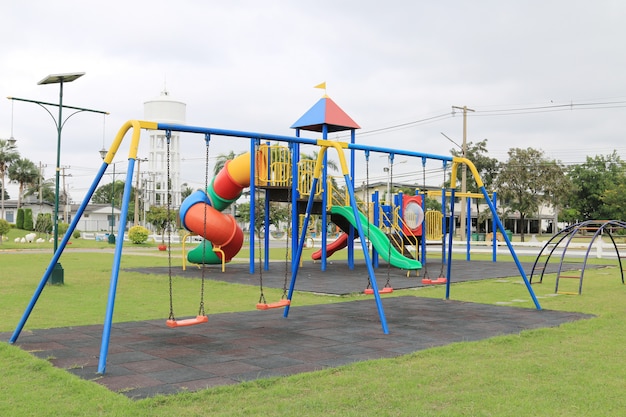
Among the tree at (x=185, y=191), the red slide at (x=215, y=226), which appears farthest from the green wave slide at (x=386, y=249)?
the tree at (x=185, y=191)

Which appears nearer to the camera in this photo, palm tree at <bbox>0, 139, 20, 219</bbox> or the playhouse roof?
the playhouse roof

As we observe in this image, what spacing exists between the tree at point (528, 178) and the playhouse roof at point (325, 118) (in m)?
33.1

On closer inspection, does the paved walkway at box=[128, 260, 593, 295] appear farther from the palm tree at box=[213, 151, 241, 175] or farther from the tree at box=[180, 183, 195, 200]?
the tree at box=[180, 183, 195, 200]

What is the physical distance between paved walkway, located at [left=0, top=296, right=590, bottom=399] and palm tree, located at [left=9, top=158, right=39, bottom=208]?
6934 cm

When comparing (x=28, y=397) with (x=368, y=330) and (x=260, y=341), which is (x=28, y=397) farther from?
(x=368, y=330)

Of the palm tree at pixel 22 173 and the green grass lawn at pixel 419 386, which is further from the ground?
the palm tree at pixel 22 173

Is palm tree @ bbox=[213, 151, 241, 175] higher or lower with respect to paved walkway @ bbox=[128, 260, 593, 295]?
higher

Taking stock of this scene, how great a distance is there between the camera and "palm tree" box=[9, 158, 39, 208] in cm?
7012

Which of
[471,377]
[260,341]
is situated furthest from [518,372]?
[260,341]

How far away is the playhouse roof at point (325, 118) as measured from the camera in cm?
1947

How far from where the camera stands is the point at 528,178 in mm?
48906

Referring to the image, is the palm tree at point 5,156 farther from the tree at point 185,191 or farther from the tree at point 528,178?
the tree at point 528,178

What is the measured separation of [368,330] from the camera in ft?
26.7

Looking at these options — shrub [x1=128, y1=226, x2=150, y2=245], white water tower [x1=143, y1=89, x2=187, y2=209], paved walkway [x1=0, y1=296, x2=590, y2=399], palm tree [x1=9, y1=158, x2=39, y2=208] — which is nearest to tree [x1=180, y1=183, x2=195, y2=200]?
white water tower [x1=143, y1=89, x2=187, y2=209]
